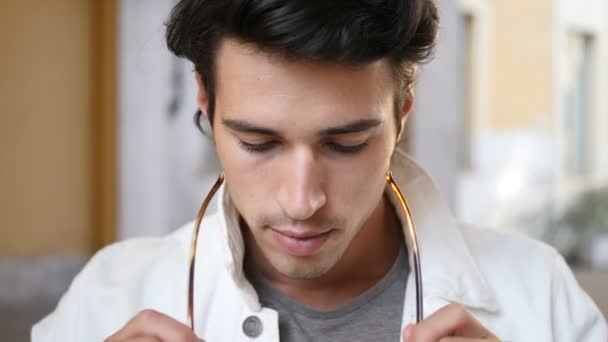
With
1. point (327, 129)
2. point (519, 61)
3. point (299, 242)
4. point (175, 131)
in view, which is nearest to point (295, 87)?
point (327, 129)

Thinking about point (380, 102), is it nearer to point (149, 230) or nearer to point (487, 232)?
point (487, 232)

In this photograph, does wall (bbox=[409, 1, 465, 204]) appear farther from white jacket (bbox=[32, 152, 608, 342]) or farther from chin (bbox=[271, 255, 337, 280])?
chin (bbox=[271, 255, 337, 280])

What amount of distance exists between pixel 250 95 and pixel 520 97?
4.10 meters

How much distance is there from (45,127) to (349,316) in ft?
11.6

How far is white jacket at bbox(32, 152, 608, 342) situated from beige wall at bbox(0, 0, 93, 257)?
3.03 m

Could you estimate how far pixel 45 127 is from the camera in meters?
4.91

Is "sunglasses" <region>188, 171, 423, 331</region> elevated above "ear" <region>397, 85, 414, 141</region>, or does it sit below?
below

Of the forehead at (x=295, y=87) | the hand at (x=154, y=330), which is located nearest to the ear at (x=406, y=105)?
the forehead at (x=295, y=87)

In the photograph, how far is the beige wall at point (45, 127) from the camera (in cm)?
477

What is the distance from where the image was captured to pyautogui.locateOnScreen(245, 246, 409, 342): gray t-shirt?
172 centimetres

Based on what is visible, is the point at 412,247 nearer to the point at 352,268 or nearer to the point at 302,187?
the point at 352,268

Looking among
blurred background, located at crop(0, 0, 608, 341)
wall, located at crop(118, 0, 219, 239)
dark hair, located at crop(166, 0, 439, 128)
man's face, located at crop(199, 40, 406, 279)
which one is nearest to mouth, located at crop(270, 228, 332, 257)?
man's face, located at crop(199, 40, 406, 279)

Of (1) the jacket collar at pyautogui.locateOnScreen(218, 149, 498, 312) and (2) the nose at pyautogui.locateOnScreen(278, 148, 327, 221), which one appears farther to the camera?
(1) the jacket collar at pyautogui.locateOnScreen(218, 149, 498, 312)

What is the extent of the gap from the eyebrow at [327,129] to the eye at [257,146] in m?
0.04
